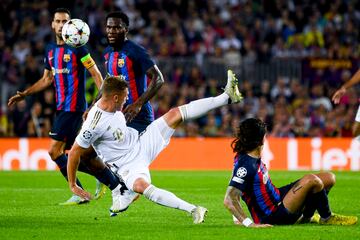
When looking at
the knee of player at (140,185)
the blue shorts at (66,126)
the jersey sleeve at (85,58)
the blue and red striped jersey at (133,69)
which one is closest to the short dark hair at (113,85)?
the knee of player at (140,185)

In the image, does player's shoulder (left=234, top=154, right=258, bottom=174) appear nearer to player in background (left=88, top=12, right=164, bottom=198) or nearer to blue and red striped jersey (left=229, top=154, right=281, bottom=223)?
blue and red striped jersey (left=229, top=154, right=281, bottom=223)

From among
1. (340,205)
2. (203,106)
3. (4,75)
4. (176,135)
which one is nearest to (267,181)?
(203,106)

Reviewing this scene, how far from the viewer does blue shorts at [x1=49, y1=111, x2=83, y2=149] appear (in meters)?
11.6

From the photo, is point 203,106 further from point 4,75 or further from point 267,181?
point 4,75

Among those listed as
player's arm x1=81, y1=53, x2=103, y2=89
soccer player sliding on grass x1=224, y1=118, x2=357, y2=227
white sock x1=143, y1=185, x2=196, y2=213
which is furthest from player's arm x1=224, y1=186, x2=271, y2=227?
player's arm x1=81, y1=53, x2=103, y2=89

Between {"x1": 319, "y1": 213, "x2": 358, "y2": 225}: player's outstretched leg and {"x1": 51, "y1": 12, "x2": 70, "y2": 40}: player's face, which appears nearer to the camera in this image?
{"x1": 319, "y1": 213, "x2": 358, "y2": 225}: player's outstretched leg

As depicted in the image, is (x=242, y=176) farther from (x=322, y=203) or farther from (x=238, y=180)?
(x=322, y=203)

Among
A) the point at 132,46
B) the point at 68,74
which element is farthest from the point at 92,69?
the point at 132,46

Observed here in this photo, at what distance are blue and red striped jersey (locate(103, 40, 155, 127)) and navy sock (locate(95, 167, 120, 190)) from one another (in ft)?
2.06

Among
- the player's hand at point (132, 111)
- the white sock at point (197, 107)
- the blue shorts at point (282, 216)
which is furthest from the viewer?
the player's hand at point (132, 111)

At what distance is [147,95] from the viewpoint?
32.5 feet

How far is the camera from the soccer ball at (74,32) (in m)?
11.2

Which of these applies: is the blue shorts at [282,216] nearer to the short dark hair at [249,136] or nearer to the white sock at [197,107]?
the short dark hair at [249,136]

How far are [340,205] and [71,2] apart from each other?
584 inches
